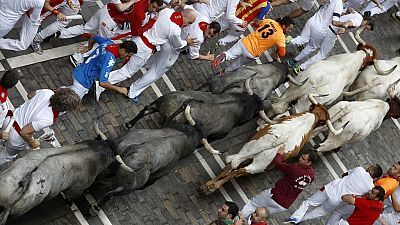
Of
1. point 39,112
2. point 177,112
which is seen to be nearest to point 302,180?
point 177,112

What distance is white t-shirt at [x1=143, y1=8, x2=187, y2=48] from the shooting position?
43.4 feet

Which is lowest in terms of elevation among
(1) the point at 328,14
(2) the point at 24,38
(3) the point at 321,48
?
(3) the point at 321,48

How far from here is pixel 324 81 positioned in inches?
601

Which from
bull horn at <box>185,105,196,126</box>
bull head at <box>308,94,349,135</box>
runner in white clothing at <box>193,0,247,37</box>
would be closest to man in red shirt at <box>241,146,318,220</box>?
bull head at <box>308,94,349,135</box>

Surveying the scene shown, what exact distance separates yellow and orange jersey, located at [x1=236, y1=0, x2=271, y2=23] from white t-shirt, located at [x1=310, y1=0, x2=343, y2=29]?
1.77m

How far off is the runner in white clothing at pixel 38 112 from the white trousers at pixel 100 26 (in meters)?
3.02

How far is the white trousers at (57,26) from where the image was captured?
1331 cm

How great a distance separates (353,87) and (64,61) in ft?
22.5

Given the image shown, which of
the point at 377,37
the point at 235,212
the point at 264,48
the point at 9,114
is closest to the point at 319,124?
the point at 264,48

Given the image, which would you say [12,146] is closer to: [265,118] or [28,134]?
[28,134]

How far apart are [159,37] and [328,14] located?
5.36 meters

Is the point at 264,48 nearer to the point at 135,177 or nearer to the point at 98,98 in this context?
the point at 98,98

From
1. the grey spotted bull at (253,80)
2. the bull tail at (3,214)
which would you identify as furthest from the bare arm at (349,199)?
the bull tail at (3,214)

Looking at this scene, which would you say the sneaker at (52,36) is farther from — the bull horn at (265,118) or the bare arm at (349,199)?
the bare arm at (349,199)
